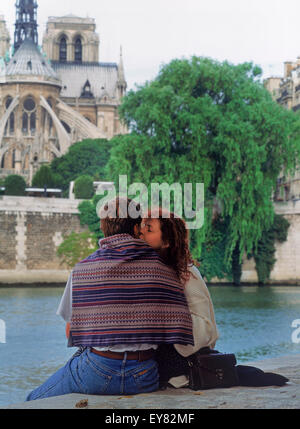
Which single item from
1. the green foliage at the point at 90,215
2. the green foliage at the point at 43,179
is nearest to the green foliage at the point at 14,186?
the green foliage at the point at 43,179

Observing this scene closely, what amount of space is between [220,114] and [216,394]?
928 inches

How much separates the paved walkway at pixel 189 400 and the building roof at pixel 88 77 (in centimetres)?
7717

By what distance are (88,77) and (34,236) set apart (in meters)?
48.9

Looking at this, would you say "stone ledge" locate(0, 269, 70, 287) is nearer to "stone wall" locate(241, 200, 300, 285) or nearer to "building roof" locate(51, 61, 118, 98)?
"stone wall" locate(241, 200, 300, 285)

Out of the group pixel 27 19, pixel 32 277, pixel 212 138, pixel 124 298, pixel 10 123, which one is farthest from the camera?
pixel 27 19

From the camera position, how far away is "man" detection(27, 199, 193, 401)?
5.53 m

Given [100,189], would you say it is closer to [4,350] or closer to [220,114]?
[220,114]

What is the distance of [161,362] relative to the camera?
5.77 m

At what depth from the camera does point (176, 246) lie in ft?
18.9

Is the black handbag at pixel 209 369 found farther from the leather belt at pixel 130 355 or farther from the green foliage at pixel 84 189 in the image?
the green foliage at pixel 84 189

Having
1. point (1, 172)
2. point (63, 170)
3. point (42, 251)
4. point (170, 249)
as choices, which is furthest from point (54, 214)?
Result: point (170, 249)

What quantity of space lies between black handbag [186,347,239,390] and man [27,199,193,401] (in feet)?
0.44
